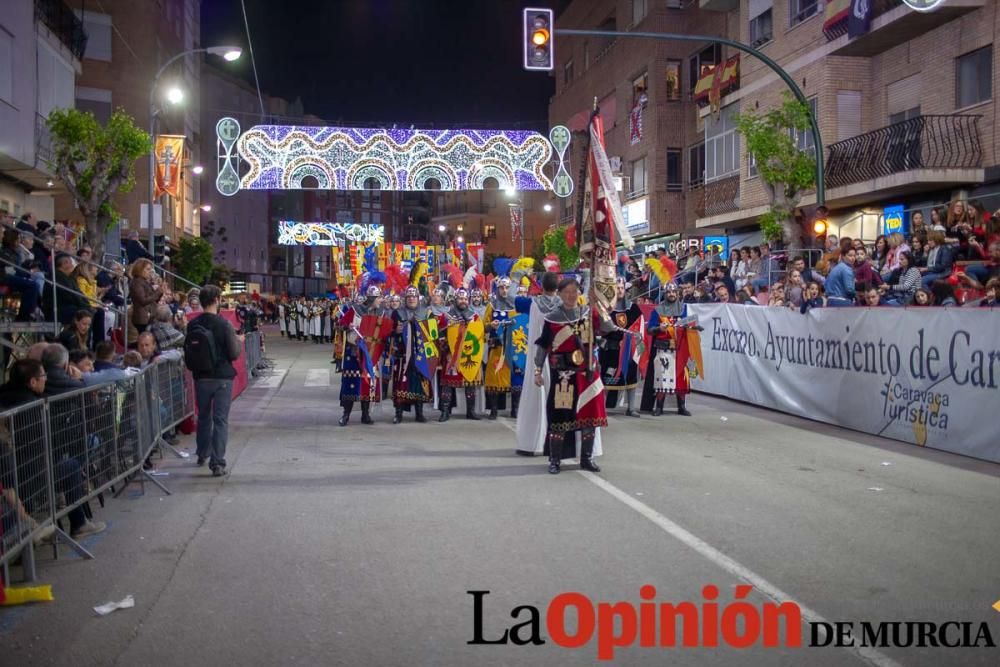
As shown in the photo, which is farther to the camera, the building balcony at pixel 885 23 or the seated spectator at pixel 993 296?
the building balcony at pixel 885 23

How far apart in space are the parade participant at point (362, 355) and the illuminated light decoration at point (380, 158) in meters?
11.0

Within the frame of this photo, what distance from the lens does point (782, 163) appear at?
21828 mm

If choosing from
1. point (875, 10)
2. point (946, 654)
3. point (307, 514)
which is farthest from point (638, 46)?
point (946, 654)

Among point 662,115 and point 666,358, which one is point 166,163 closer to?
point 666,358

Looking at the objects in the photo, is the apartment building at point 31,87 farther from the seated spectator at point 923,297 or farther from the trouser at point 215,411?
the seated spectator at point 923,297

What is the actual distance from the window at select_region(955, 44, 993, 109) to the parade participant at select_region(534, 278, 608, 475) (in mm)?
14745

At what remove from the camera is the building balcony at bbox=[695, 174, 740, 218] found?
101ft

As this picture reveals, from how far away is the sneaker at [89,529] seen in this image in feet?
23.7

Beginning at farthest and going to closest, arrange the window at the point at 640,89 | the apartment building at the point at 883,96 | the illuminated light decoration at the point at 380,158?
the window at the point at 640,89 < the illuminated light decoration at the point at 380,158 < the apartment building at the point at 883,96

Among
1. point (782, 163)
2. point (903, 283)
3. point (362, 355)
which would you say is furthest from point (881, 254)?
point (362, 355)

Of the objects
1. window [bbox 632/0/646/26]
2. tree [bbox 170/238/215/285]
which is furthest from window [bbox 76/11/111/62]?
window [bbox 632/0/646/26]

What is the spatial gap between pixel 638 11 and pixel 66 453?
118ft

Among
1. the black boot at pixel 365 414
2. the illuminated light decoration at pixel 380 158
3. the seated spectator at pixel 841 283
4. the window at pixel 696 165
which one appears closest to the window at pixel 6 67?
the illuminated light decoration at pixel 380 158

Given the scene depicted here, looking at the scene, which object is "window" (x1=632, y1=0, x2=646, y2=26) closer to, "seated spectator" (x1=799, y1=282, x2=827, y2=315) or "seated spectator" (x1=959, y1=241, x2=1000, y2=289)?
"seated spectator" (x1=799, y1=282, x2=827, y2=315)
